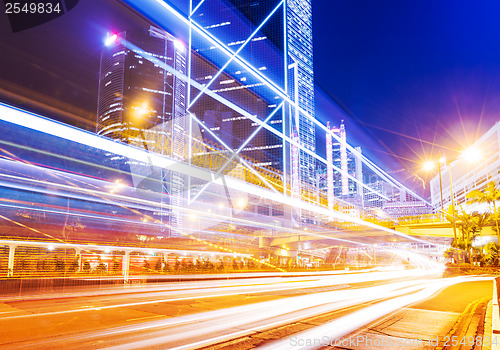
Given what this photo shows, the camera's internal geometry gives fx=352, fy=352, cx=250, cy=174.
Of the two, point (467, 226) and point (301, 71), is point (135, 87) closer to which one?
point (301, 71)

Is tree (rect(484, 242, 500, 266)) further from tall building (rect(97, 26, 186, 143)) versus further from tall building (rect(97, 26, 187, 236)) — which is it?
tall building (rect(97, 26, 186, 143))

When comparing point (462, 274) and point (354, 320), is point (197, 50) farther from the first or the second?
point (354, 320)

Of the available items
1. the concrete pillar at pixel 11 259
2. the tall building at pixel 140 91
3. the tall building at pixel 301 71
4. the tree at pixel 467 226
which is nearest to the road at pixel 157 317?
the concrete pillar at pixel 11 259

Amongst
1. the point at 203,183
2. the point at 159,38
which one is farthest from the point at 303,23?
the point at 203,183

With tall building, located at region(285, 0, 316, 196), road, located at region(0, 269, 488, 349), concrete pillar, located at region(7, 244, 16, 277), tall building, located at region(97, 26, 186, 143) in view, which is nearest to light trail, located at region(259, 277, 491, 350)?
road, located at region(0, 269, 488, 349)

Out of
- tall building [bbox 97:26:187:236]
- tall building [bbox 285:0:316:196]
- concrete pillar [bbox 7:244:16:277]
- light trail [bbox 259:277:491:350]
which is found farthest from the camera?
tall building [bbox 285:0:316:196]

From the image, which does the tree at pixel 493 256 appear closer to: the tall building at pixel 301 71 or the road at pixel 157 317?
the road at pixel 157 317

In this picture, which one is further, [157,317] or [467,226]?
[467,226]

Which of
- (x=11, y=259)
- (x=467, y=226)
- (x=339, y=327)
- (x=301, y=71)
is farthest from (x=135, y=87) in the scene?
(x=339, y=327)

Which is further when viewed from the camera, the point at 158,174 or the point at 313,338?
the point at 158,174

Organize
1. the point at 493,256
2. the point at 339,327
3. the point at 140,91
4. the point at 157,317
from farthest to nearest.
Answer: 1. the point at 140,91
2. the point at 493,256
3. the point at 157,317
4. the point at 339,327

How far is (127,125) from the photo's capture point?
66062 mm

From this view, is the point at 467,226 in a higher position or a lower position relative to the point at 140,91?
lower

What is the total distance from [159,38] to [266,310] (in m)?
67.5
